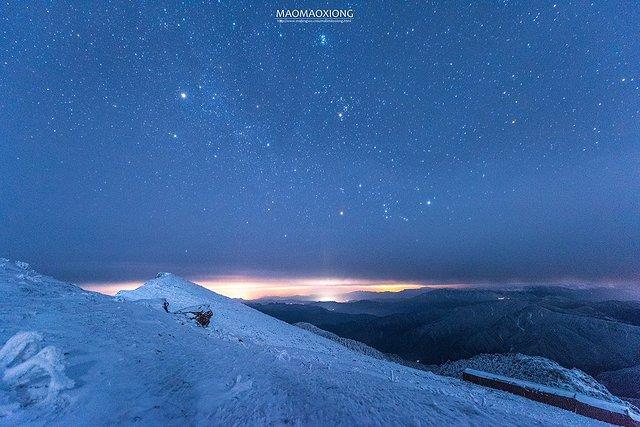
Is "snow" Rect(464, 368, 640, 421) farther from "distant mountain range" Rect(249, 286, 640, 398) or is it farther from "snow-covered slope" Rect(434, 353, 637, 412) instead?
"distant mountain range" Rect(249, 286, 640, 398)

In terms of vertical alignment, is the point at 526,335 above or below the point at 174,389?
below

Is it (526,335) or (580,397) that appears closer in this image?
(580,397)

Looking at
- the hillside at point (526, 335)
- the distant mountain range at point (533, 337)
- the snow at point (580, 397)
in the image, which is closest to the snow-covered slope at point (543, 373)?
Result: the snow at point (580, 397)

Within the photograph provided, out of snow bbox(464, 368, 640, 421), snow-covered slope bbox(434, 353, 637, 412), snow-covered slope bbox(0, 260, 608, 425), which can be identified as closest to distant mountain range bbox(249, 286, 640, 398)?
snow-covered slope bbox(434, 353, 637, 412)

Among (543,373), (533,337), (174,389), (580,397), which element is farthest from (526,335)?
(174,389)

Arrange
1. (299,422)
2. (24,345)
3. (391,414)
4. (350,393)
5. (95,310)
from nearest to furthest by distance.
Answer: (299,422), (391,414), (24,345), (350,393), (95,310)

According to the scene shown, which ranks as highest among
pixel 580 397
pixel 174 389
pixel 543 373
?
pixel 174 389

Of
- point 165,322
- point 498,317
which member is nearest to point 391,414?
point 165,322

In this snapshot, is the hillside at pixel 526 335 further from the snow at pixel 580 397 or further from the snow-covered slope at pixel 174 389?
the snow-covered slope at pixel 174 389

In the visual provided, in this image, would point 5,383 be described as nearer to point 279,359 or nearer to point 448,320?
point 279,359

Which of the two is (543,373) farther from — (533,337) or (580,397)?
(533,337)

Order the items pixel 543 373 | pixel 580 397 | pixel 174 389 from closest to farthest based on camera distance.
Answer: pixel 174 389
pixel 580 397
pixel 543 373
